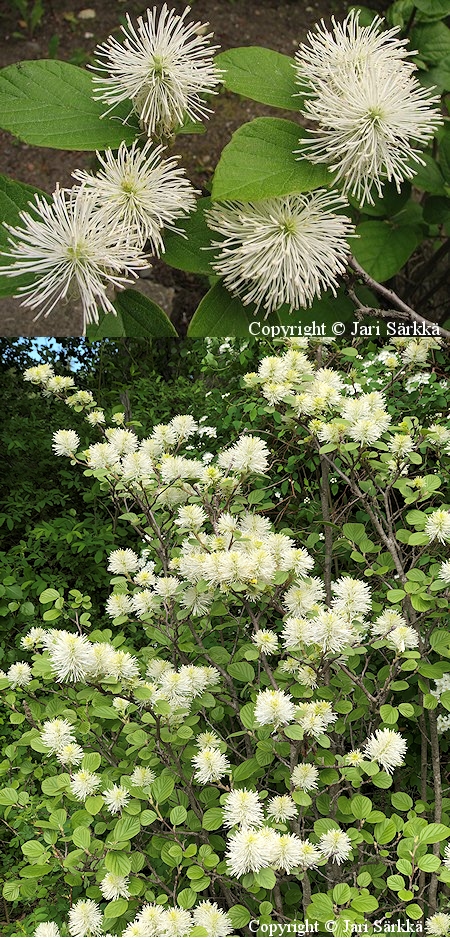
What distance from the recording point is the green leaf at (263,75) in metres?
0.68

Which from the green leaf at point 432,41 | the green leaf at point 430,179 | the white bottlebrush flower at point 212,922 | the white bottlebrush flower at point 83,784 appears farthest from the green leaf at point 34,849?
the green leaf at point 432,41

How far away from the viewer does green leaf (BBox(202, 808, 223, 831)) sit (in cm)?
90

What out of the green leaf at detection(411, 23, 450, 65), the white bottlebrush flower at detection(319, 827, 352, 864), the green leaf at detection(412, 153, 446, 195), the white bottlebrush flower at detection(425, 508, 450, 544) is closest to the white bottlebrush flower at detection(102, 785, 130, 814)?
the white bottlebrush flower at detection(319, 827, 352, 864)

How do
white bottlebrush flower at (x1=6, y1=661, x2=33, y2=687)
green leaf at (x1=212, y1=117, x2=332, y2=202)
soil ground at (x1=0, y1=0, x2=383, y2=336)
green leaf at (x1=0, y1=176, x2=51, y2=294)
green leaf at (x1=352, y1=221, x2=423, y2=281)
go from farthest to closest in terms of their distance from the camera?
soil ground at (x1=0, y1=0, x2=383, y2=336)
green leaf at (x1=352, y1=221, x2=423, y2=281)
white bottlebrush flower at (x1=6, y1=661, x2=33, y2=687)
green leaf at (x1=0, y1=176, x2=51, y2=294)
green leaf at (x1=212, y1=117, x2=332, y2=202)

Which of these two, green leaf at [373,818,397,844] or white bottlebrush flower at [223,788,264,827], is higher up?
white bottlebrush flower at [223,788,264,827]

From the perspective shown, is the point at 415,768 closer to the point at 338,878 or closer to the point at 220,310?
the point at 338,878

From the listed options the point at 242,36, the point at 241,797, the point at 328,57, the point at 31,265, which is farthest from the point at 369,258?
the point at 242,36

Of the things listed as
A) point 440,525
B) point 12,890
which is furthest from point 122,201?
point 12,890

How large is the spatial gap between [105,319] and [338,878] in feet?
2.28

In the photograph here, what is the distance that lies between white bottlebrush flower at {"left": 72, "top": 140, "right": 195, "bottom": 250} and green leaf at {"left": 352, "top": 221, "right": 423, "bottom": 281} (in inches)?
20.5

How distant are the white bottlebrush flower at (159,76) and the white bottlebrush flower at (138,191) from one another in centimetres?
3

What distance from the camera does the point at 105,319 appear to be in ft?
2.72

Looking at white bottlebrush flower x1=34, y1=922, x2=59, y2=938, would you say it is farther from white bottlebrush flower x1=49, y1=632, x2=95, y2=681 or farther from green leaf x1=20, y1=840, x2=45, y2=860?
white bottlebrush flower x1=49, y1=632, x2=95, y2=681

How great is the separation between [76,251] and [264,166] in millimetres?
157
